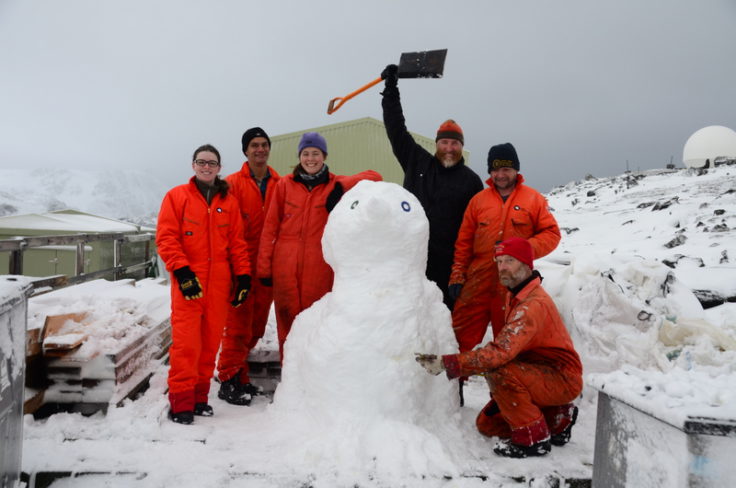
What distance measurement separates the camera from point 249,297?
3318mm

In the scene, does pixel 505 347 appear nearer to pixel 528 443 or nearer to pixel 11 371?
pixel 528 443

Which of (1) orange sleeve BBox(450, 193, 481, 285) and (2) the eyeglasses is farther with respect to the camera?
(1) orange sleeve BBox(450, 193, 481, 285)

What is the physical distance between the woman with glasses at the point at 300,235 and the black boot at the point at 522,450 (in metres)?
1.50

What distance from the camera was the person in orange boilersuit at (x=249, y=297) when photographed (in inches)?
128

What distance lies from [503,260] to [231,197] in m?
1.87

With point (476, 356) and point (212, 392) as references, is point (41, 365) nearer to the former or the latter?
point (212, 392)

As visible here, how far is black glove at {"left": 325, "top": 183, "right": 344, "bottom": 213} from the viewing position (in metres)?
3.04

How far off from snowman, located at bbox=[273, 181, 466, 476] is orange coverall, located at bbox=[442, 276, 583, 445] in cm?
31

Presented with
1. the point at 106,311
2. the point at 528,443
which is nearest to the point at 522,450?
the point at 528,443

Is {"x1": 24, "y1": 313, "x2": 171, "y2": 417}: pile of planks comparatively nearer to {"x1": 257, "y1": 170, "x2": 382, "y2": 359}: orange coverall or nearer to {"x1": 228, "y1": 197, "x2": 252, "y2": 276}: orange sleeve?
{"x1": 228, "y1": 197, "x2": 252, "y2": 276}: orange sleeve

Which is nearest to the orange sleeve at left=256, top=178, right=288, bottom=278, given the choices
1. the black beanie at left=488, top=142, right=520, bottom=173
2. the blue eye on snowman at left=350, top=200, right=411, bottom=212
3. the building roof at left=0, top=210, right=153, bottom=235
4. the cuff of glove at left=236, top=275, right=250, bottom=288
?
the cuff of glove at left=236, top=275, right=250, bottom=288

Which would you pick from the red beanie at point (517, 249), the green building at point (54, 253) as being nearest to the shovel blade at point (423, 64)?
the red beanie at point (517, 249)

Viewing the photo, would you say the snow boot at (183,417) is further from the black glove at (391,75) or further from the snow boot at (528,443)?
the black glove at (391,75)

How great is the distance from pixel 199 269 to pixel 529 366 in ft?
6.98
